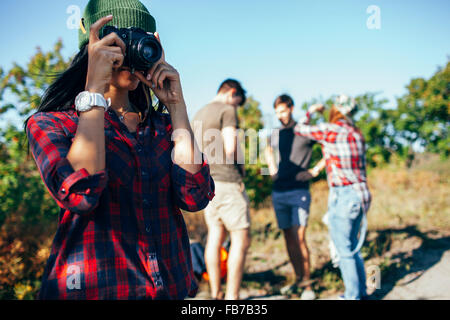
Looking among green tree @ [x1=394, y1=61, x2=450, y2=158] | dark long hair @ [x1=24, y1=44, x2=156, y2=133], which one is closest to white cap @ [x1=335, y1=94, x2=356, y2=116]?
dark long hair @ [x1=24, y1=44, x2=156, y2=133]

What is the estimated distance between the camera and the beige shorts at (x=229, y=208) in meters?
3.14

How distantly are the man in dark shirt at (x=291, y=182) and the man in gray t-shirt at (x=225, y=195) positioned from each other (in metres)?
0.61

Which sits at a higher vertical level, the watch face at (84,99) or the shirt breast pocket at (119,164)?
the watch face at (84,99)

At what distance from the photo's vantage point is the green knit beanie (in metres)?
1.25

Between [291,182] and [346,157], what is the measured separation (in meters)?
0.71

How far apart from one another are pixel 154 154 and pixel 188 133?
0.14 metres

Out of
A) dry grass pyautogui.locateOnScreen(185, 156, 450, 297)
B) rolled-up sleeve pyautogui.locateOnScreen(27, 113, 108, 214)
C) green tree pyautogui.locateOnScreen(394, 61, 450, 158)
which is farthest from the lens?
green tree pyautogui.locateOnScreen(394, 61, 450, 158)

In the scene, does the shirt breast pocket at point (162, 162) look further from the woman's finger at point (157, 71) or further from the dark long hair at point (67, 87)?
the dark long hair at point (67, 87)

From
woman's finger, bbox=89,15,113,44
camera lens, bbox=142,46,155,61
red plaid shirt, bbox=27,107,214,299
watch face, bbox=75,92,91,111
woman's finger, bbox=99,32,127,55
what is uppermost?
woman's finger, bbox=89,15,113,44

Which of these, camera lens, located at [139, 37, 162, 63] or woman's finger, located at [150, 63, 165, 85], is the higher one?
camera lens, located at [139, 37, 162, 63]

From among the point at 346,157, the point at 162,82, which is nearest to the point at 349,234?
the point at 346,157

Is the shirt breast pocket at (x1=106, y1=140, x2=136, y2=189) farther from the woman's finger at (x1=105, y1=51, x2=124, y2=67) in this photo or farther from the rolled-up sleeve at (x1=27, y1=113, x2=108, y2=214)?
the woman's finger at (x1=105, y1=51, x2=124, y2=67)

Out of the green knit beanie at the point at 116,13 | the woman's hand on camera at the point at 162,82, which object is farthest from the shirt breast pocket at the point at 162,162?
the green knit beanie at the point at 116,13

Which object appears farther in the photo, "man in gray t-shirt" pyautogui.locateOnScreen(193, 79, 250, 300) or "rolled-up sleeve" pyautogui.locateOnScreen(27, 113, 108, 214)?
"man in gray t-shirt" pyautogui.locateOnScreen(193, 79, 250, 300)
